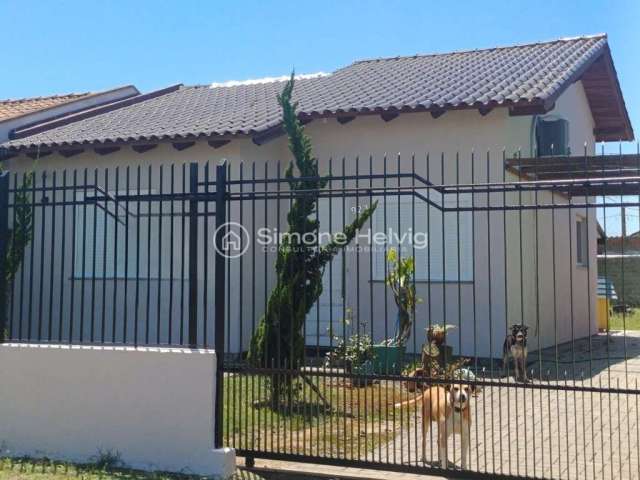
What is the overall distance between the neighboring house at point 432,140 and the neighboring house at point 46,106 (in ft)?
1.22

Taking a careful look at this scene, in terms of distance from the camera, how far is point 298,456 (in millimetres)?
5750

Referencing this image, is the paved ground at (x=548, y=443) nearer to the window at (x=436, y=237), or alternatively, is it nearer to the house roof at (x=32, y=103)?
the window at (x=436, y=237)

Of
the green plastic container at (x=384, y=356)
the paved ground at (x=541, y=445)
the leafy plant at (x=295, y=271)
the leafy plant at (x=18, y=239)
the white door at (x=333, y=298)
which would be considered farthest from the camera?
the white door at (x=333, y=298)

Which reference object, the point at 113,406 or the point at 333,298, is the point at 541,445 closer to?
the point at 113,406

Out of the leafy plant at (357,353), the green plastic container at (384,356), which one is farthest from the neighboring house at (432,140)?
the green plastic container at (384,356)

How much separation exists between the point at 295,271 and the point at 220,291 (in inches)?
59.2

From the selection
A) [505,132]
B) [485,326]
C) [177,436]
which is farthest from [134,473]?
[505,132]

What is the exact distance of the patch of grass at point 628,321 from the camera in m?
19.0

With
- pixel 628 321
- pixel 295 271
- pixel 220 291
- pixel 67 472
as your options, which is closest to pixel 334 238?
pixel 295 271

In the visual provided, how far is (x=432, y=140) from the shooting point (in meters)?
11.3

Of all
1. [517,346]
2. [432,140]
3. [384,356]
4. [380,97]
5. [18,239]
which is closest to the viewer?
[384,356]

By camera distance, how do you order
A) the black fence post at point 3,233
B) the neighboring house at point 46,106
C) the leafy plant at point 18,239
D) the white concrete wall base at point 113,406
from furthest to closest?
the neighboring house at point 46,106, the leafy plant at point 18,239, the black fence post at point 3,233, the white concrete wall base at point 113,406

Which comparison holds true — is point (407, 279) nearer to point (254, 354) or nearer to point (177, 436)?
point (254, 354)

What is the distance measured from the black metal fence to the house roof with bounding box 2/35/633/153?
742 millimetres
